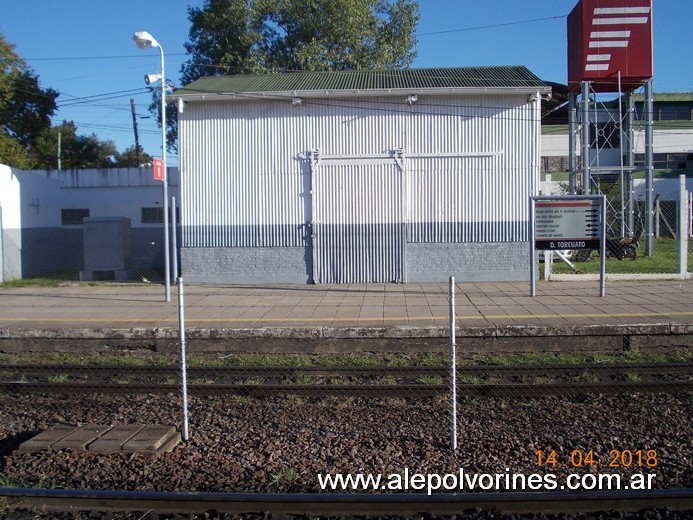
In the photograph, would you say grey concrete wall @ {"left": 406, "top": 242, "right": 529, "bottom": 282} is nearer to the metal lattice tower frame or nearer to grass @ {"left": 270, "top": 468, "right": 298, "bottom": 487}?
the metal lattice tower frame

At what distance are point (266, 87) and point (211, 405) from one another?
1112cm

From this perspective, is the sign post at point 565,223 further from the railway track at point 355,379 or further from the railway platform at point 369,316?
the railway track at point 355,379

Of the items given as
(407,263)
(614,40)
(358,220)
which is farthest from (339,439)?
(614,40)

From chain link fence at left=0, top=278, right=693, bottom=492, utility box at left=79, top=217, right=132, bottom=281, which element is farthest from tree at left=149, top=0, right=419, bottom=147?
chain link fence at left=0, top=278, right=693, bottom=492

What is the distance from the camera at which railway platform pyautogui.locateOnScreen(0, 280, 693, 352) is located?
31.5 feet

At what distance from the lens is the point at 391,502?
4.55 m

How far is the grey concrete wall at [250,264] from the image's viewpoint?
52.7 feet

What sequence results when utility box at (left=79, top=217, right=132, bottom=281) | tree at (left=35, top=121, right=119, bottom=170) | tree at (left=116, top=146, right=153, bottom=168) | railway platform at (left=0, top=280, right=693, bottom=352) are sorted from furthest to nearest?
tree at (left=116, top=146, right=153, bottom=168) → tree at (left=35, top=121, right=119, bottom=170) → utility box at (left=79, top=217, right=132, bottom=281) → railway platform at (left=0, top=280, right=693, bottom=352)

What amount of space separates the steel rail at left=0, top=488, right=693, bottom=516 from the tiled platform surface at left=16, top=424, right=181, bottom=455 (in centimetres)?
99

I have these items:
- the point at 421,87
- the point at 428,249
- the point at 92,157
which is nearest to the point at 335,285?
the point at 428,249

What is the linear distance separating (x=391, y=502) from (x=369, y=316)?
643 cm

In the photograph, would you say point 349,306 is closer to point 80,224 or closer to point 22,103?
point 80,224

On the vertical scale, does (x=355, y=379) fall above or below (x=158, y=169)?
below

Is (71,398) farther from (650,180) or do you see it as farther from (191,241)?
(650,180)
